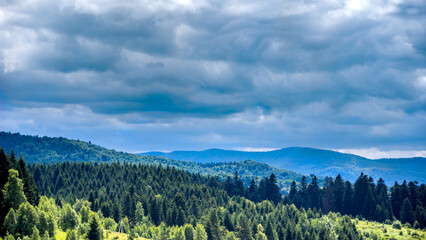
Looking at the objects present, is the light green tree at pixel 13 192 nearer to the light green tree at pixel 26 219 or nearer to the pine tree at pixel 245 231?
the light green tree at pixel 26 219

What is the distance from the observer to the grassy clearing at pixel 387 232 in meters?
160

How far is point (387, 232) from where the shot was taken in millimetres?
167875

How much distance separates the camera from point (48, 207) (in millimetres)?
117188

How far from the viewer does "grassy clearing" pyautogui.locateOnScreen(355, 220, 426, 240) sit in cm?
15950

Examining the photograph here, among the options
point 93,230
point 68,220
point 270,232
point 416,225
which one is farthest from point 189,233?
point 416,225

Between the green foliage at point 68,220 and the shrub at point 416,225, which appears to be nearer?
the green foliage at point 68,220

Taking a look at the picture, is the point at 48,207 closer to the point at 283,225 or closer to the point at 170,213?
the point at 170,213

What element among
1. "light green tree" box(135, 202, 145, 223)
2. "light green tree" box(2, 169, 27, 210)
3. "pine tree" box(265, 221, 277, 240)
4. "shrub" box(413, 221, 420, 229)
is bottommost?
"pine tree" box(265, 221, 277, 240)

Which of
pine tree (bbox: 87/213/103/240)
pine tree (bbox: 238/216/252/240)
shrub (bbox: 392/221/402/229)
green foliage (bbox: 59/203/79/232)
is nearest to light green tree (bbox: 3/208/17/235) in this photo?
pine tree (bbox: 87/213/103/240)

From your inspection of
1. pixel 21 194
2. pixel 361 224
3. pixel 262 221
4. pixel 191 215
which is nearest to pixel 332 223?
pixel 361 224

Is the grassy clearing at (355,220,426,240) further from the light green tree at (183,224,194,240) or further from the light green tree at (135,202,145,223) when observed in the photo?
the light green tree at (135,202,145,223)

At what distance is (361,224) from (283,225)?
122ft

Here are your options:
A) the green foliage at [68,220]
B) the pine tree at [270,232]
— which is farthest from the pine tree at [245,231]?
the green foliage at [68,220]

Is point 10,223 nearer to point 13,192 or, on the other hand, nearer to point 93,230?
point 13,192
